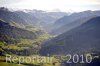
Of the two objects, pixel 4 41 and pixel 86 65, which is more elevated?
pixel 4 41

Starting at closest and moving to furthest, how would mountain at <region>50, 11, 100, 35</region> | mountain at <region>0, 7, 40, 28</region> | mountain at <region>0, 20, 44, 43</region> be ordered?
1. mountain at <region>0, 20, 44, 43</region>
2. mountain at <region>0, 7, 40, 28</region>
3. mountain at <region>50, 11, 100, 35</region>

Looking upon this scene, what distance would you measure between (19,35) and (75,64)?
49.5 meters

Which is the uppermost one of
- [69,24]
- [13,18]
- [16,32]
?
[13,18]

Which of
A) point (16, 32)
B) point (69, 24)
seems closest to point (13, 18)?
point (16, 32)

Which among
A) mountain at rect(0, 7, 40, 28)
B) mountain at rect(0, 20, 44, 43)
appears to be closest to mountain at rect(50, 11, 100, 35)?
mountain at rect(0, 20, 44, 43)

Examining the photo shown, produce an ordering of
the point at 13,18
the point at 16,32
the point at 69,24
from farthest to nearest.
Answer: the point at 69,24 → the point at 13,18 → the point at 16,32

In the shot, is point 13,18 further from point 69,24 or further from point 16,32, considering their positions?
point 69,24

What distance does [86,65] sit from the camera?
3098 cm

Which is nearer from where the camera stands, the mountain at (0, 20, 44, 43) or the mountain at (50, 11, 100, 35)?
the mountain at (0, 20, 44, 43)

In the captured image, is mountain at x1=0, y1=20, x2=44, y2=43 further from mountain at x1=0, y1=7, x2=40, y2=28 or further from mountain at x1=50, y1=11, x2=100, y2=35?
mountain at x1=50, y1=11, x2=100, y2=35

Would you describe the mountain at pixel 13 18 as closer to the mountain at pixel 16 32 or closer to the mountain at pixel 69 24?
the mountain at pixel 16 32

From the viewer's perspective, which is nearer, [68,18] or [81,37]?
[81,37]

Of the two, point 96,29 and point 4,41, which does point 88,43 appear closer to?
point 96,29

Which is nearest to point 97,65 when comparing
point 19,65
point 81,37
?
point 19,65
